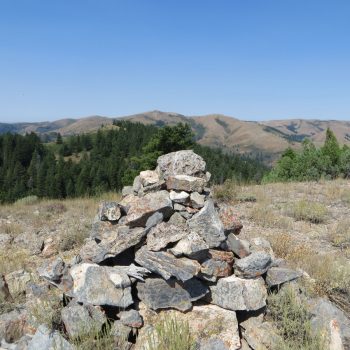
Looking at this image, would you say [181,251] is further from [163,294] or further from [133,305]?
[133,305]

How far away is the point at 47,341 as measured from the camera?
5.00 metres

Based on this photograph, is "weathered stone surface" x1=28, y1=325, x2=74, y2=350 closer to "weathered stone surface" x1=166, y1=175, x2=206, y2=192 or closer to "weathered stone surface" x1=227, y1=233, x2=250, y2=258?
"weathered stone surface" x1=227, y1=233, x2=250, y2=258

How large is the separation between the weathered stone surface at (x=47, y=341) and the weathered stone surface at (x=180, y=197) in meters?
3.01

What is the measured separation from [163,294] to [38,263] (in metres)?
4.11

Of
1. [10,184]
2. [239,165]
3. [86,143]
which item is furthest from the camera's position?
[86,143]

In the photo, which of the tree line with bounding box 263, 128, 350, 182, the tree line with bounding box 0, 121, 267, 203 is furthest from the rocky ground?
the tree line with bounding box 0, 121, 267, 203

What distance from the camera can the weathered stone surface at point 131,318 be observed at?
5.49m

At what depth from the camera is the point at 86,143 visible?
131 metres

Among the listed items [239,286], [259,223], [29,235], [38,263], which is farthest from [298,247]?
[29,235]

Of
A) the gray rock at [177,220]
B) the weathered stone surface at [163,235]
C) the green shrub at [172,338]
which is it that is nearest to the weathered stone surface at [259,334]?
the green shrub at [172,338]

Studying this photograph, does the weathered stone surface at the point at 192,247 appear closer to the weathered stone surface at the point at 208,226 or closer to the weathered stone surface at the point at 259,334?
the weathered stone surface at the point at 208,226

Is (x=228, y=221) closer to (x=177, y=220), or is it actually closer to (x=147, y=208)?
(x=177, y=220)

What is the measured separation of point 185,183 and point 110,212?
161cm

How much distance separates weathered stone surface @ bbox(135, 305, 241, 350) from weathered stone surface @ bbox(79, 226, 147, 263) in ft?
3.68
